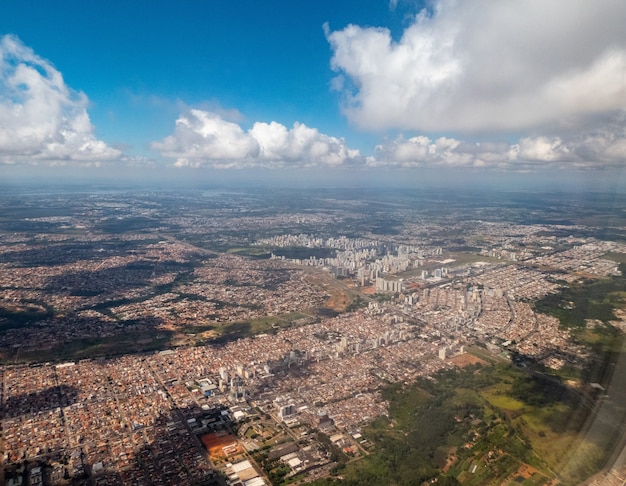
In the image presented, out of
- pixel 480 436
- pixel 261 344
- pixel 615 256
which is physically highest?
pixel 615 256

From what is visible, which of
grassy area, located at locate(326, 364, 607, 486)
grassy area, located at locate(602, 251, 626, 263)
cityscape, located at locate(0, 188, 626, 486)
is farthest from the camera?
grassy area, located at locate(602, 251, 626, 263)

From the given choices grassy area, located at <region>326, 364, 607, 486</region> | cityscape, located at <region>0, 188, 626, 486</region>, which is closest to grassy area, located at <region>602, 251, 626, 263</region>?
cityscape, located at <region>0, 188, 626, 486</region>

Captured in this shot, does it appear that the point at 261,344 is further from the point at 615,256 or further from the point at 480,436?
the point at 615,256

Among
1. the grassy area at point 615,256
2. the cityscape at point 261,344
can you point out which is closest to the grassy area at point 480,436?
the cityscape at point 261,344

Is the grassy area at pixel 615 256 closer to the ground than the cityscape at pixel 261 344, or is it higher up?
higher up

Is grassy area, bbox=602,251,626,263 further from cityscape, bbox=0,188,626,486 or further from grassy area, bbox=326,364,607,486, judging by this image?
grassy area, bbox=326,364,607,486

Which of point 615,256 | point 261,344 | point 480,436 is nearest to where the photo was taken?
point 480,436

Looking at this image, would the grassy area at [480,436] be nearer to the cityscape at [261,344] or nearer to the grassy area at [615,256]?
the cityscape at [261,344]

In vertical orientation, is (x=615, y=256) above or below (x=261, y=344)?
above

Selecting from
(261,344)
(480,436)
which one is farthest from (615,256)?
(261,344)

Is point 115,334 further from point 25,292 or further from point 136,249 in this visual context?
point 136,249
